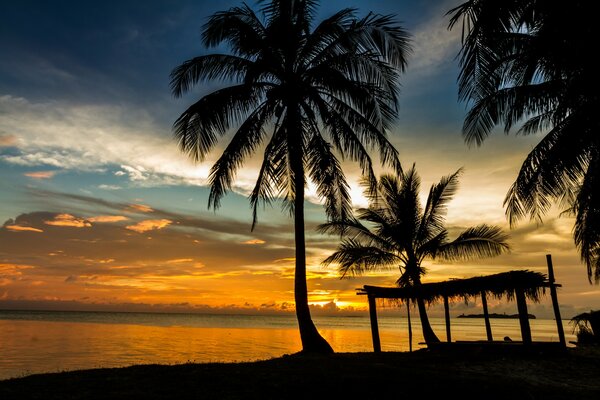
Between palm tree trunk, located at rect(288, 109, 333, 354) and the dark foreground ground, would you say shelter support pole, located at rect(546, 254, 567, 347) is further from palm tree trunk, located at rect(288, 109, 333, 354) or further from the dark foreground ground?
palm tree trunk, located at rect(288, 109, 333, 354)

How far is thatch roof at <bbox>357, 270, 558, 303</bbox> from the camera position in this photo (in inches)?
523

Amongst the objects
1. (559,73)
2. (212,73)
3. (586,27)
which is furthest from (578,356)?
(212,73)

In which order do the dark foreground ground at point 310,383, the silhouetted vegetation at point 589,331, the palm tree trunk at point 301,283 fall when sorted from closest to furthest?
1. the dark foreground ground at point 310,383
2. the palm tree trunk at point 301,283
3. the silhouetted vegetation at point 589,331

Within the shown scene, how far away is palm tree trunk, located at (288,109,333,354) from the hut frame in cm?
289

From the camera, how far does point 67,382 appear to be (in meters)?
7.69

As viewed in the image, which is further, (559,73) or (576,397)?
(559,73)

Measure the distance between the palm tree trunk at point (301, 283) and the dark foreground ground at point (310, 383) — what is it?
2892mm

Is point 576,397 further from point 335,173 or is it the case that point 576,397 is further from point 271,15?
point 271,15

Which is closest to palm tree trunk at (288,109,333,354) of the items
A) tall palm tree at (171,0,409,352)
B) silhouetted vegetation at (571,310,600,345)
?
tall palm tree at (171,0,409,352)

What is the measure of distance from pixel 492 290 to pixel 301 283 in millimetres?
6555

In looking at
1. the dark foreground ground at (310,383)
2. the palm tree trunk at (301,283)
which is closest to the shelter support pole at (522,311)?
the dark foreground ground at (310,383)

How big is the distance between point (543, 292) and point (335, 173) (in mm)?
7890

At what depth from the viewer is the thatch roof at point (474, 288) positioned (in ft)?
43.6

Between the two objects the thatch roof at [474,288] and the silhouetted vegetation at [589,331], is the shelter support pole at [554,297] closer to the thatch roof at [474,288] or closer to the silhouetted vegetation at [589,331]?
the thatch roof at [474,288]
